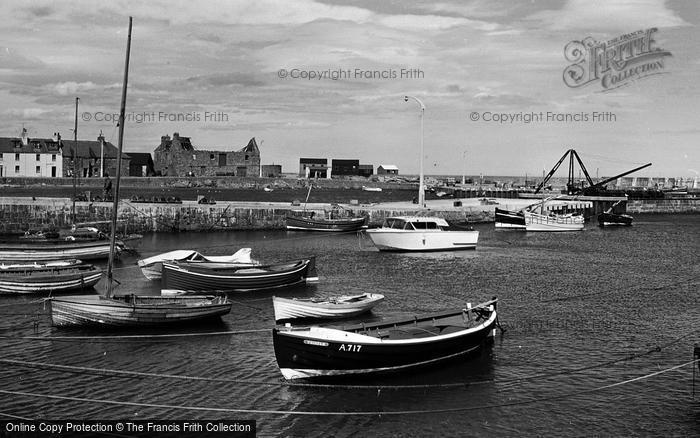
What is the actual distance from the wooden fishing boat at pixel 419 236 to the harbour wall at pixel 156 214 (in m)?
15.8

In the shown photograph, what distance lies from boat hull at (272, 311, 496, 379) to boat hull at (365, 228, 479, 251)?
32800 millimetres

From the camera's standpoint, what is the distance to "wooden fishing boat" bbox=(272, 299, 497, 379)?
2091 cm

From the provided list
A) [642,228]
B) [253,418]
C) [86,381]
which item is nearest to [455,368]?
[253,418]

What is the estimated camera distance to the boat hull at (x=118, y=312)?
27078 mm

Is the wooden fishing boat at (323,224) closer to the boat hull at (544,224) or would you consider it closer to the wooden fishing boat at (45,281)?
the boat hull at (544,224)

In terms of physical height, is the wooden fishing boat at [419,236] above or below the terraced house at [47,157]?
below

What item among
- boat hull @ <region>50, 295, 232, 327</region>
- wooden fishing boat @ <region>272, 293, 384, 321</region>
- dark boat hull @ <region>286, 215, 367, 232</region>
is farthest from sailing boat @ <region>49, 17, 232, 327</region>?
dark boat hull @ <region>286, 215, 367, 232</region>

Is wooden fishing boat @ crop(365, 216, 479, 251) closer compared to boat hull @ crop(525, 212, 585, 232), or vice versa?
wooden fishing boat @ crop(365, 216, 479, 251)

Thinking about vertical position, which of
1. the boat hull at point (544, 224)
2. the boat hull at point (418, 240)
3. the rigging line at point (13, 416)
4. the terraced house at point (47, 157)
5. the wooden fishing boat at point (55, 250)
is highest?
the terraced house at point (47, 157)

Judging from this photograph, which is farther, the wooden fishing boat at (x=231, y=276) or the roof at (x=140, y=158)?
the roof at (x=140, y=158)

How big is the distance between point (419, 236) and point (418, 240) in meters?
0.34

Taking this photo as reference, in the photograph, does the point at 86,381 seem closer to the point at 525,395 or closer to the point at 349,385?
the point at 349,385

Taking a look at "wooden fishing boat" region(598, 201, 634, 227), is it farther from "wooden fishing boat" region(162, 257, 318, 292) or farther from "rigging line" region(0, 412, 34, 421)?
"rigging line" region(0, 412, 34, 421)

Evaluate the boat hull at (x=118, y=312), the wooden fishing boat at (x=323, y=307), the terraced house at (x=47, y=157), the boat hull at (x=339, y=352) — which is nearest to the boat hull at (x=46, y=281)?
the boat hull at (x=118, y=312)
